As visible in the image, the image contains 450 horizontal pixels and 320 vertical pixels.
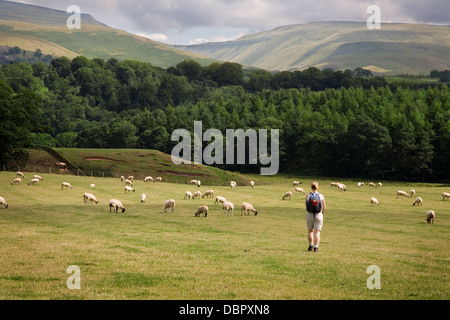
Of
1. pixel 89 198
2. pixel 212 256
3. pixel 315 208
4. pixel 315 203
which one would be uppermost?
pixel 315 203

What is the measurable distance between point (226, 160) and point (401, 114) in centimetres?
4985

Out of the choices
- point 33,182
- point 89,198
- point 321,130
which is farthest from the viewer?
point 321,130

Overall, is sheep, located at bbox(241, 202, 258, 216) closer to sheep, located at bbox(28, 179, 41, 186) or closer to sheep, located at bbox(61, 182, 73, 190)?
sheep, located at bbox(61, 182, 73, 190)

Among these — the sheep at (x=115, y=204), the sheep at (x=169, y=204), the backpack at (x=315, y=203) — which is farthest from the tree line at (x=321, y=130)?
the backpack at (x=315, y=203)

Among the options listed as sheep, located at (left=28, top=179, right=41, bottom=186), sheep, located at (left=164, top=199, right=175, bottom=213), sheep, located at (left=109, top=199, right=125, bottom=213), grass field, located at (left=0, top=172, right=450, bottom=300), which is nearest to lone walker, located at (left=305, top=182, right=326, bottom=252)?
grass field, located at (left=0, top=172, right=450, bottom=300)

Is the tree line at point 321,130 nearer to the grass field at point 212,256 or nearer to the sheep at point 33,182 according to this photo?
the sheep at point 33,182

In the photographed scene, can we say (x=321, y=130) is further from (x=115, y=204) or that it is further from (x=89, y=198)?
(x=115, y=204)

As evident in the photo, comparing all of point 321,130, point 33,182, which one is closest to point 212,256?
point 33,182

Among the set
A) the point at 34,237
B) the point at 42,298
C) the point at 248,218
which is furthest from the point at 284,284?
the point at 248,218

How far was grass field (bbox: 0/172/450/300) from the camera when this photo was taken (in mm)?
14438

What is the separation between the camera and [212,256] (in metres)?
20.5

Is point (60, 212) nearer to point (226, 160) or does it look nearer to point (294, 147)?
point (226, 160)

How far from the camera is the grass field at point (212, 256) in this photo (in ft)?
47.4

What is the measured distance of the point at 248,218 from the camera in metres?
40.8
